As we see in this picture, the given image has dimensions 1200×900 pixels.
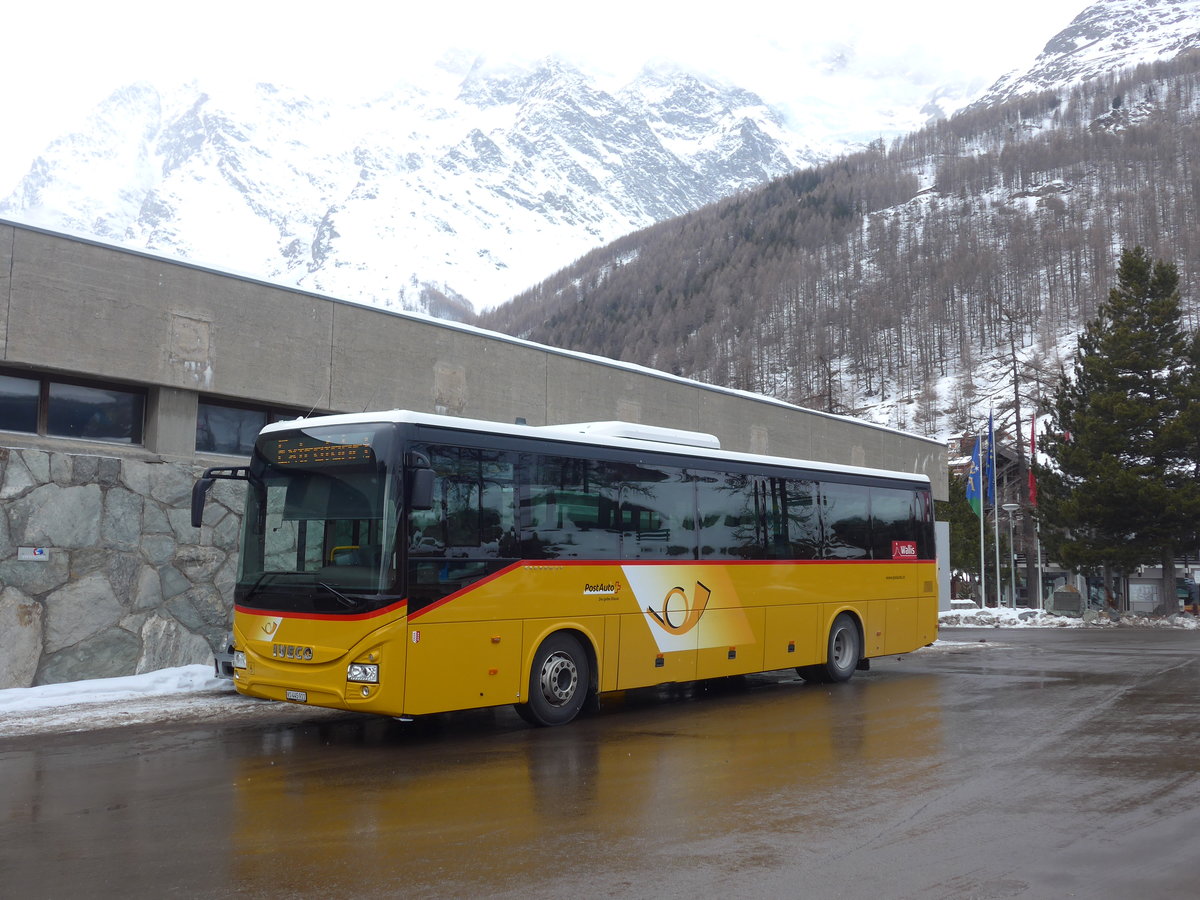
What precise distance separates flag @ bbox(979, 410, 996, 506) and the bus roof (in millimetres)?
28160

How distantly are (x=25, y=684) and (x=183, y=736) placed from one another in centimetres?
326

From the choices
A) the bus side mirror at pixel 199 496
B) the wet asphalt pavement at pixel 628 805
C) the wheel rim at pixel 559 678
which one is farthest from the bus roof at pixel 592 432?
the wet asphalt pavement at pixel 628 805

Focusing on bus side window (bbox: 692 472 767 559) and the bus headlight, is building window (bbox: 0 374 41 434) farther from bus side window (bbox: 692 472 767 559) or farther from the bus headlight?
bus side window (bbox: 692 472 767 559)

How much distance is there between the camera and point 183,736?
967 centimetres

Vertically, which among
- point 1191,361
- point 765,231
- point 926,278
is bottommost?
point 1191,361

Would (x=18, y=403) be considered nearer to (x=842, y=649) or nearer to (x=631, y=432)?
(x=631, y=432)

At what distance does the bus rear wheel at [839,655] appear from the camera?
14.4 m

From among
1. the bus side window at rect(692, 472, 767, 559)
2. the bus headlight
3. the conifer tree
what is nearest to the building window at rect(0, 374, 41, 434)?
the bus headlight

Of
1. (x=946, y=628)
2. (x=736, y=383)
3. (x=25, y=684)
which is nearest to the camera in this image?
(x=25, y=684)

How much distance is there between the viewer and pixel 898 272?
451 feet

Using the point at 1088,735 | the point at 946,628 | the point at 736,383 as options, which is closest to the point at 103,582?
the point at 1088,735

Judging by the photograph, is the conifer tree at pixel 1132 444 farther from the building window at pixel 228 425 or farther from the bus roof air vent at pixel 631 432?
the building window at pixel 228 425

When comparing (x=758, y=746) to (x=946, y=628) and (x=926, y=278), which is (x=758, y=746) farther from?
(x=926, y=278)

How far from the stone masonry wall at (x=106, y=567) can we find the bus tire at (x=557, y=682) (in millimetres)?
5159
